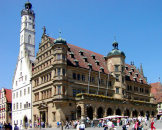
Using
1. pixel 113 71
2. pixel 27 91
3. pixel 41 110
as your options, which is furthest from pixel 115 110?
pixel 27 91

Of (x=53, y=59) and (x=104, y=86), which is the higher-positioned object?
(x=53, y=59)

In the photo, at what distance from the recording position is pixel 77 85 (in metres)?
50.9

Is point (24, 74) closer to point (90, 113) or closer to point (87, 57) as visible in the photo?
point (87, 57)

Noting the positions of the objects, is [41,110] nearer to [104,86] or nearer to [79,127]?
[104,86]

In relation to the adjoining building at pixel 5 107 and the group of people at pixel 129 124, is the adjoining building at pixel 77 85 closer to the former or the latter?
the group of people at pixel 129 124

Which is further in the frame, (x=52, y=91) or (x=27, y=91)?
(x=27, y=91)

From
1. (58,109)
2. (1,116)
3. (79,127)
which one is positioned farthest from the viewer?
(1,116)

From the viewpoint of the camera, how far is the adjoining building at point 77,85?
47688mm

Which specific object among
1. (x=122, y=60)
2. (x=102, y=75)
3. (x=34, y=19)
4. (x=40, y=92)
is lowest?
(x=40, y=92)

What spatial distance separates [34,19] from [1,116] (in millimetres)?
32178

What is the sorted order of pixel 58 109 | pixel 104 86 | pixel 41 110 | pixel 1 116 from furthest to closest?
pixel 1 116 < pixel 104 86 < pixel 41 110 < pixel 58 109

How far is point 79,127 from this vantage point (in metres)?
21.7

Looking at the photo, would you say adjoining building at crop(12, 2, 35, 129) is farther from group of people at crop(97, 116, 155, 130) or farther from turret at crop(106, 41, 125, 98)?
group of people at crop(97, 116, 155, 130)

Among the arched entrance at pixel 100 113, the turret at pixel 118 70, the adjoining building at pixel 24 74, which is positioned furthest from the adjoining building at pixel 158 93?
the adjoining building at pixel 24 74
